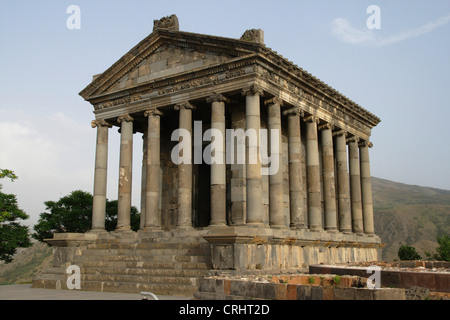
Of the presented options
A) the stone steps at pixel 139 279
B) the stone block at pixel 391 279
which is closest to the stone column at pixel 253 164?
the stone steps at pixel 139 279

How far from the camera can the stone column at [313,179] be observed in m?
25.2

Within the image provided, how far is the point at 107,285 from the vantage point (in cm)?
1862

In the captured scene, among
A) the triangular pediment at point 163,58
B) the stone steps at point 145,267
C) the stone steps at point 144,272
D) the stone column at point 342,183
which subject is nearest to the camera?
the stone steps at point 145,267

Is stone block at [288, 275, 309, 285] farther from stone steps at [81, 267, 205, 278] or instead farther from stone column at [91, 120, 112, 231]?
stone column at [91, 120, 112, 231]

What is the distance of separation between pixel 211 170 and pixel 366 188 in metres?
15.9

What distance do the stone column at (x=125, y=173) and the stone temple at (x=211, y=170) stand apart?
0.19 ft

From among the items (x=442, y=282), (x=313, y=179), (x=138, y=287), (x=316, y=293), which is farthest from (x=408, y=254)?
(x=316, y=293)

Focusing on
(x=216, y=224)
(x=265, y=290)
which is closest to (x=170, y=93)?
(x=216, y=224)

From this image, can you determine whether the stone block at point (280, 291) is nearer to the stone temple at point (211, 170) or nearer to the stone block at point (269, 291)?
the stone block at point (269, 291)

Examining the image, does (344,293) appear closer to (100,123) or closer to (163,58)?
(163,58)

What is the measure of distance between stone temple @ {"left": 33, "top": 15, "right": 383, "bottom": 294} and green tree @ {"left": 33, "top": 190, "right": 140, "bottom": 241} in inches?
796

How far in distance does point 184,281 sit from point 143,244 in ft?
17.1

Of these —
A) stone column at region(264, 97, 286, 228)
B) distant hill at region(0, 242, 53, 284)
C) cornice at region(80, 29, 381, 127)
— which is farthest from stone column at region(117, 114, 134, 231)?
distant hill at region(0, 242, 53, 284)

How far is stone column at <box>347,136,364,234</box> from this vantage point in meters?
31.6
